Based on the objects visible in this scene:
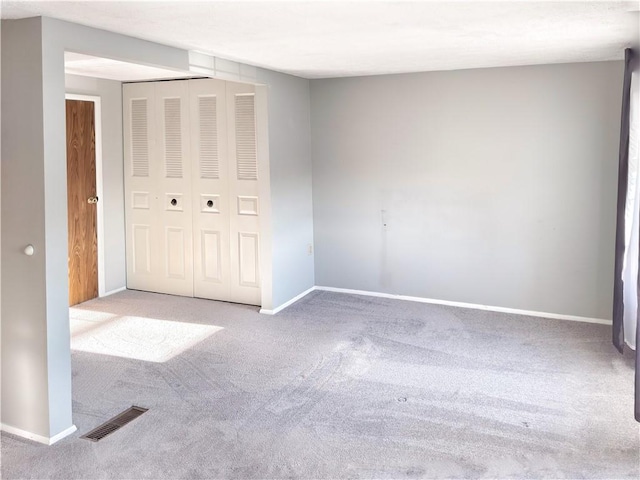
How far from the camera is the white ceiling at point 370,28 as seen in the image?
2812 mm


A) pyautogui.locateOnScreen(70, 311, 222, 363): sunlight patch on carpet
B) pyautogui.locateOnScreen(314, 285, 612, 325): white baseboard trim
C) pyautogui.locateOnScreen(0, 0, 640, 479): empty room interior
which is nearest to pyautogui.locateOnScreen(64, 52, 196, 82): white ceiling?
pyautogui.locateOnScreen(0, 0, 640, 479): empty room interior

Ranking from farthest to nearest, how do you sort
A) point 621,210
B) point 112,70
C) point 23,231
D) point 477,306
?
point 477,306, point 112,70, point 621,210, point 23,231

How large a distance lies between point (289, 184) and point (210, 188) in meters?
0.77

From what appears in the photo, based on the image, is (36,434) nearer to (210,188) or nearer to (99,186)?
(210,188)

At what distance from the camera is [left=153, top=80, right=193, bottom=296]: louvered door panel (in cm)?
575

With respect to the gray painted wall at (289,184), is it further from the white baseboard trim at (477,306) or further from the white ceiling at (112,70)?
the white ceiling at (112,70)

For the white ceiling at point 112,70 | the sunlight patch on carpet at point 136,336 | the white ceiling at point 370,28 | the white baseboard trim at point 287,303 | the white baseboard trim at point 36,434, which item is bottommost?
the white baseboard trim at point 36,434

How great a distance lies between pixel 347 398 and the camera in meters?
3.60

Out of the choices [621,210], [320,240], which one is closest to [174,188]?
[320,240]

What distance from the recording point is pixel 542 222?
5090 millimetres

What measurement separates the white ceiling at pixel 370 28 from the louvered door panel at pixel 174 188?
1.34 m

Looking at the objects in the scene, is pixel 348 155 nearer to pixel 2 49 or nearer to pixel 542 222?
pixel 542 222

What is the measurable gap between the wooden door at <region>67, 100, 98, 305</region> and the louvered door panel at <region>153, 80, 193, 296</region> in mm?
612

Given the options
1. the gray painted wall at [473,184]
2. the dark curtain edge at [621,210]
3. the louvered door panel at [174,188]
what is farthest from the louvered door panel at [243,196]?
the dark curtain edge at [621,210]
